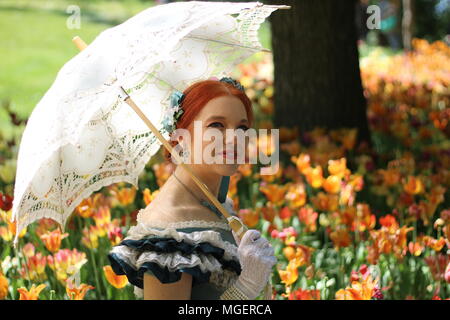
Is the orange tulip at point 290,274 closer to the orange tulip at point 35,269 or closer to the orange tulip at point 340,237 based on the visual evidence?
the orange tulip at point 340,237

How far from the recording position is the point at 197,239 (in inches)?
78.7

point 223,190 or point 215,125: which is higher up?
point 215,125

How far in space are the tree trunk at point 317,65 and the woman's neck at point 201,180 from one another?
9.68 ft

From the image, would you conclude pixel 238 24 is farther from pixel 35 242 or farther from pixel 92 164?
pixel 35 242

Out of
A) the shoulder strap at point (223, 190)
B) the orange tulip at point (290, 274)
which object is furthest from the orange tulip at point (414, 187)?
the shoulder strap at point (223, 190)

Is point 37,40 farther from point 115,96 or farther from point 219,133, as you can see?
point 219,133

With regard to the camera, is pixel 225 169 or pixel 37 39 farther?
pixel 37 39

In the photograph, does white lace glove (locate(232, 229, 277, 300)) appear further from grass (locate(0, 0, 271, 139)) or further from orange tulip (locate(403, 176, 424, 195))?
grass (locate(0, 0, 271, 139))

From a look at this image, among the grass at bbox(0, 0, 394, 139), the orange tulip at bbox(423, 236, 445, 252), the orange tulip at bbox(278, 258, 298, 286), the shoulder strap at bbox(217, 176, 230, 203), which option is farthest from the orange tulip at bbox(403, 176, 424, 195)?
the grass at bbox(0, 0, 394, 139)

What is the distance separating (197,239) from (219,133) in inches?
11.8

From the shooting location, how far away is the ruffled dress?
1.94 metres

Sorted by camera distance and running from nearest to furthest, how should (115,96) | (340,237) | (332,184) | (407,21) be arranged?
1. (115,96)
2. (340,237)
3. (332,184)
4. (407,21)

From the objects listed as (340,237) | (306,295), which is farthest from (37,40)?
(306,295)
